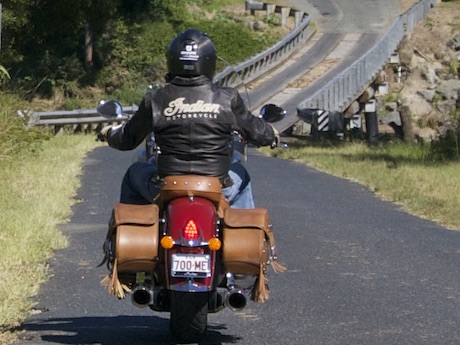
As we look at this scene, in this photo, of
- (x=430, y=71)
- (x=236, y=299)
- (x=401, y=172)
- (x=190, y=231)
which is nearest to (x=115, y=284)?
(x=190, y=231)

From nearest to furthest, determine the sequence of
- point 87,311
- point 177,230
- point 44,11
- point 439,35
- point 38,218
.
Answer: point 177,230, point 87,311, point 38,218, point 44,11, point 439,35

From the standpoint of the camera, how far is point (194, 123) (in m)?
7.15

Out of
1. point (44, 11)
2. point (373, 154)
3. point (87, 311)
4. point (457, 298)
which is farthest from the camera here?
point (44, 11)

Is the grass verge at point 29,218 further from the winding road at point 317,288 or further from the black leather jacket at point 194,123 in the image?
the black leather jacket at point 194,123

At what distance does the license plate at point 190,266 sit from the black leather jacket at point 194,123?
627 mm

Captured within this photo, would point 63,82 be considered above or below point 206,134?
below

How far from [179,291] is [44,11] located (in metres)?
28.8

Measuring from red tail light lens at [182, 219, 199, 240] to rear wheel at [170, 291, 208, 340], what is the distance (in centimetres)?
36

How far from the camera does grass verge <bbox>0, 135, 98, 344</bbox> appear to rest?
862 centimetres

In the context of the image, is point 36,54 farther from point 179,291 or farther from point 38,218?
point 179,291

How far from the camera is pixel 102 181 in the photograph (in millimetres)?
17875

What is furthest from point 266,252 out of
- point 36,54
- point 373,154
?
point 36,54

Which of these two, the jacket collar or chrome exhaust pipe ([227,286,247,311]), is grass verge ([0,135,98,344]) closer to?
chrome exhaust pipe ([227,286,247,311])

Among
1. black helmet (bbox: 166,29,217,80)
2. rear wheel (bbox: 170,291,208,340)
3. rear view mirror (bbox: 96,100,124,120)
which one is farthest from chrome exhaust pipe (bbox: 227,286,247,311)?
rear view mirror (bbox: 96,100,124,120)
